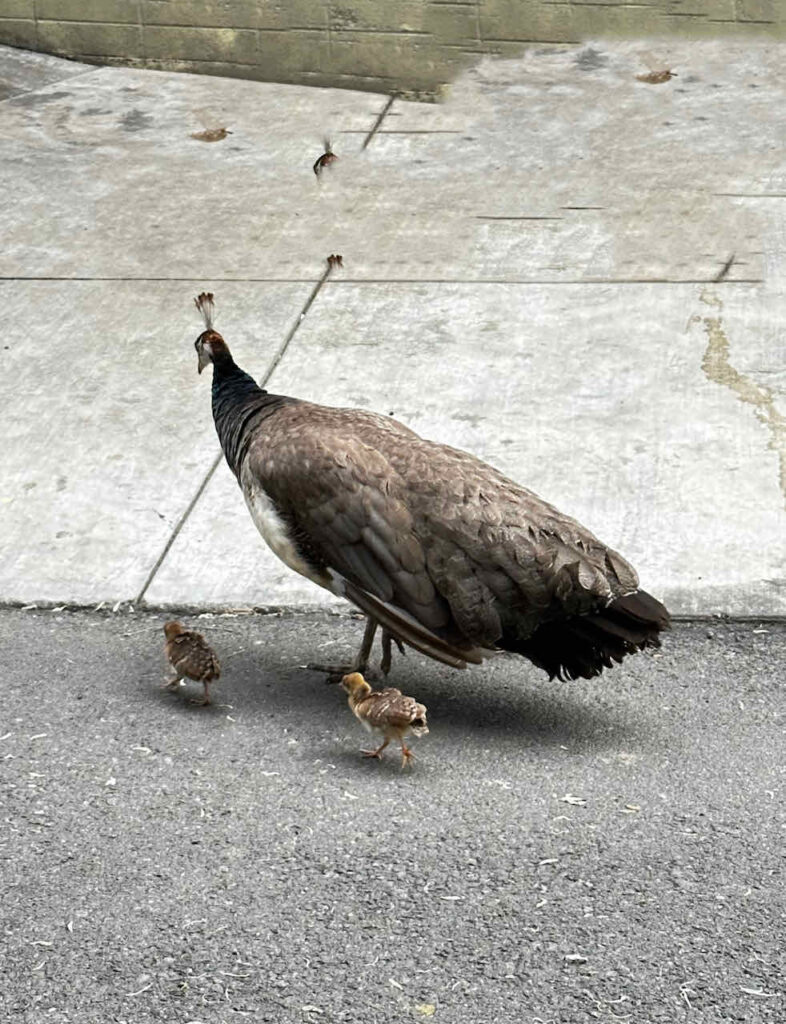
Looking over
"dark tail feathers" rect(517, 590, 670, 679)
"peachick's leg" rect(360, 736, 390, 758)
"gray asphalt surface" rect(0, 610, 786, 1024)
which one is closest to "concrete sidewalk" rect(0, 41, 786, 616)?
"gray asphalt surface" rect(0, 610, 786, 1024)

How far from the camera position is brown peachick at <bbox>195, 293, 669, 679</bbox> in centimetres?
489

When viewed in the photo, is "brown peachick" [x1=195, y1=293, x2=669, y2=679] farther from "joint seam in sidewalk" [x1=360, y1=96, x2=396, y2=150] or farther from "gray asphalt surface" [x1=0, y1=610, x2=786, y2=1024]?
"joint seam in sidewalk" [x1=360, y1=96, x2=396, y2=150]

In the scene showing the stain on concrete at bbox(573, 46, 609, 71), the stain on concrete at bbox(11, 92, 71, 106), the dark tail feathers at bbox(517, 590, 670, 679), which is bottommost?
the dark tail feathers at bbox(517, 590, 670, 679)

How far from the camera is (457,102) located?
1070 cm

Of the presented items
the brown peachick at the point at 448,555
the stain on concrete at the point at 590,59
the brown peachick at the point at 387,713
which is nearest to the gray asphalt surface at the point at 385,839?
the brown peachick at the point at 387,713

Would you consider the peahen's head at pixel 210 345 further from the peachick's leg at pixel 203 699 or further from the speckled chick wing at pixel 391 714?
the speckled chick wing at pixel 391 714

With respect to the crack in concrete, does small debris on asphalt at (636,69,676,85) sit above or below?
above

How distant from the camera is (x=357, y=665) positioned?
5.42 m

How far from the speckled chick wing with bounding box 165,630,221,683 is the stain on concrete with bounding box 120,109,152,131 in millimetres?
6034

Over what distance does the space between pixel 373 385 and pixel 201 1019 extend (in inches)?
154

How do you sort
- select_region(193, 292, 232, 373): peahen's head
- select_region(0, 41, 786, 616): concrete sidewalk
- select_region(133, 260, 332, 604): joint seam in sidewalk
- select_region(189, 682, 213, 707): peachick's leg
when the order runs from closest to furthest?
select_region(189, 682, 213, 707): peachick's leg
select_region(193, 292, 232, 373): peahen's head
select_region(133, 260, 332, 604): joint seam in sidewalk
select_region(0, 41, 786, 616): concrete sidewalk

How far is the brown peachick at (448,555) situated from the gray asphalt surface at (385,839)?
35 cm

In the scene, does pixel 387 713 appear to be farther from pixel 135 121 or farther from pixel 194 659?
pixel 135 121

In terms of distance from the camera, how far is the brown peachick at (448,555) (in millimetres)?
4895
